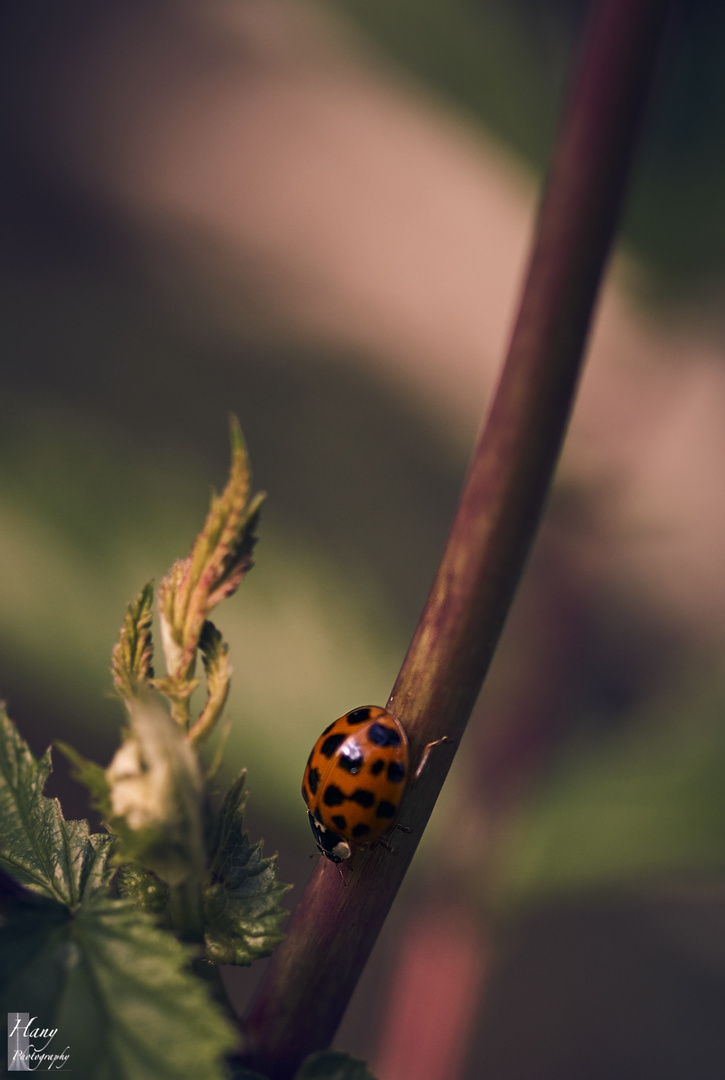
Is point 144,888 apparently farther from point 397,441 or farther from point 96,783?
point 397,441

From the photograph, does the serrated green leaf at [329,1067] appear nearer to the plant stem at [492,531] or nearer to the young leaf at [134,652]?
the plant stem at [492,531]

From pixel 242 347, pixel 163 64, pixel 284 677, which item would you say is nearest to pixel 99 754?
pixel 284 677

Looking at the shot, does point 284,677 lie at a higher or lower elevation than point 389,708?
lower

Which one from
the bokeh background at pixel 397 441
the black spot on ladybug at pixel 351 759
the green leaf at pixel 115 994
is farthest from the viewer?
the bokeh background at pixel 397 441

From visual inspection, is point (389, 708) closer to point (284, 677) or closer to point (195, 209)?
point (284, 677)

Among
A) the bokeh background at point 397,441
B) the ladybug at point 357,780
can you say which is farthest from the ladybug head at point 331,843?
the bokeh background at point 397,441

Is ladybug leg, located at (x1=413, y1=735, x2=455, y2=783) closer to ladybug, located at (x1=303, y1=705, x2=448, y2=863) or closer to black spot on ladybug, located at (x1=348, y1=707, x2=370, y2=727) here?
ladybug, located at (x1=303, y1=705, x2=448, y2=863)

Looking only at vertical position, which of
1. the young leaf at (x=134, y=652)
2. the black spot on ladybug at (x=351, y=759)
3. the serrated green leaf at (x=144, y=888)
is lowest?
the serrated green leaf at (x=144, y=888)

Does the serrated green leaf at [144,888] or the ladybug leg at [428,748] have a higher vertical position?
the ladybug leg at [428,748]

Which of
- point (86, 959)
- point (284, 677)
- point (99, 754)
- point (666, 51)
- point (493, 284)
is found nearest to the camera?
point (86, 959)
